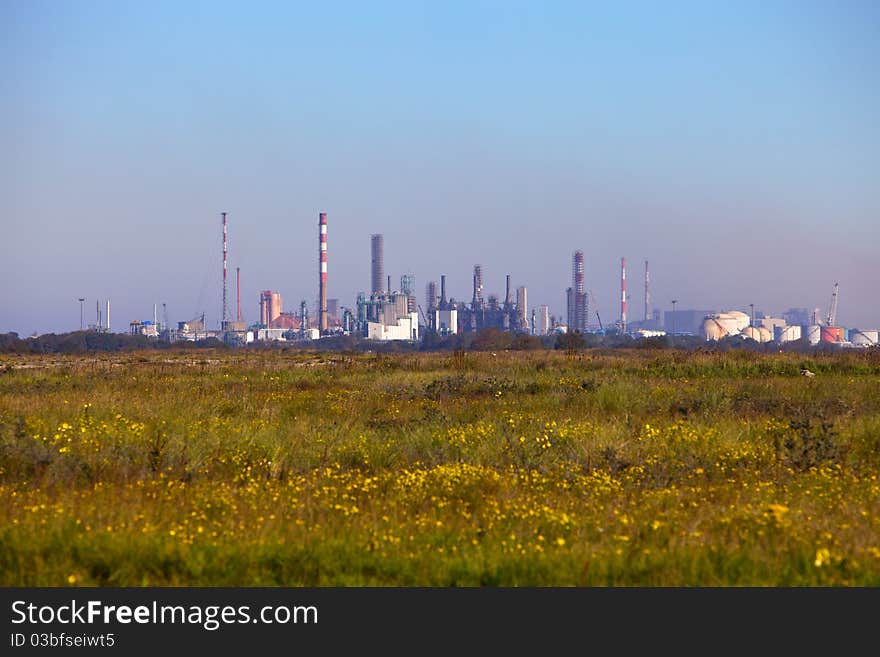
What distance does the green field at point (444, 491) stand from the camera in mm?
5906

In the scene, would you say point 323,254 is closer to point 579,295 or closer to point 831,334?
point 579,295

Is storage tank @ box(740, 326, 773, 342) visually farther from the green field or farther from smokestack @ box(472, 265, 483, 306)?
the green field

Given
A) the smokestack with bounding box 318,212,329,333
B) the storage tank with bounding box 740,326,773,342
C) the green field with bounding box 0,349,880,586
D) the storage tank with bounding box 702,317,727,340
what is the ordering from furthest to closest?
the storage tank with bounding box 740,326,773,342 → the storage tank with bounding box 702,317,727,340 → the smokestack with bounding box 318,212,329,333 → the green field with bounding box 0,349,880,586

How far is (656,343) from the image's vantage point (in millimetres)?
58688

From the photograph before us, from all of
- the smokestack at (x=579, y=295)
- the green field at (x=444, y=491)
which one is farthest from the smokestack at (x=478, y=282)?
the green field at (x=444, y=491)

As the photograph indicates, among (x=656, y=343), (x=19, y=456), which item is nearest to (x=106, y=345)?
(x=656, y=343)

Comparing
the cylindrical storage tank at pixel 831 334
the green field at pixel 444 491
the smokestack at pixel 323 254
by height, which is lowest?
the cylindrical storage tank at pixel 831 334

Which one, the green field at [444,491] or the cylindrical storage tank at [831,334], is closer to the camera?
the green field at [444,491]

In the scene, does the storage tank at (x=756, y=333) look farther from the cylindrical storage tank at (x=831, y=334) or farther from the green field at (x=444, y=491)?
the green field at (x=444, y=491)

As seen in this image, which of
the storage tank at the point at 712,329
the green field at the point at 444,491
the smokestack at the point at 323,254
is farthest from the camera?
the storage tank at the point at 712,329

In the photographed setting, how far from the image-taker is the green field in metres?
5.91

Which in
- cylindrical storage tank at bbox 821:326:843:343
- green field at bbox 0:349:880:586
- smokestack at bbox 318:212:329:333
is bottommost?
cylindrical storage tank at bbox 821:326:843:343

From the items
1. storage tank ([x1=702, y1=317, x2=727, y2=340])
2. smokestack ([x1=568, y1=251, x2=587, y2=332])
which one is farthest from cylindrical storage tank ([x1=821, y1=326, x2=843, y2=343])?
smokestack ([x1=568, y1=251, x2=587, y2=332])

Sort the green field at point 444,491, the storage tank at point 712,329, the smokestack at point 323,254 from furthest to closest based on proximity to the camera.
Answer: the storage tank at point 712,329 < the smokestack at point 323,254 < the green field at point 444,491
